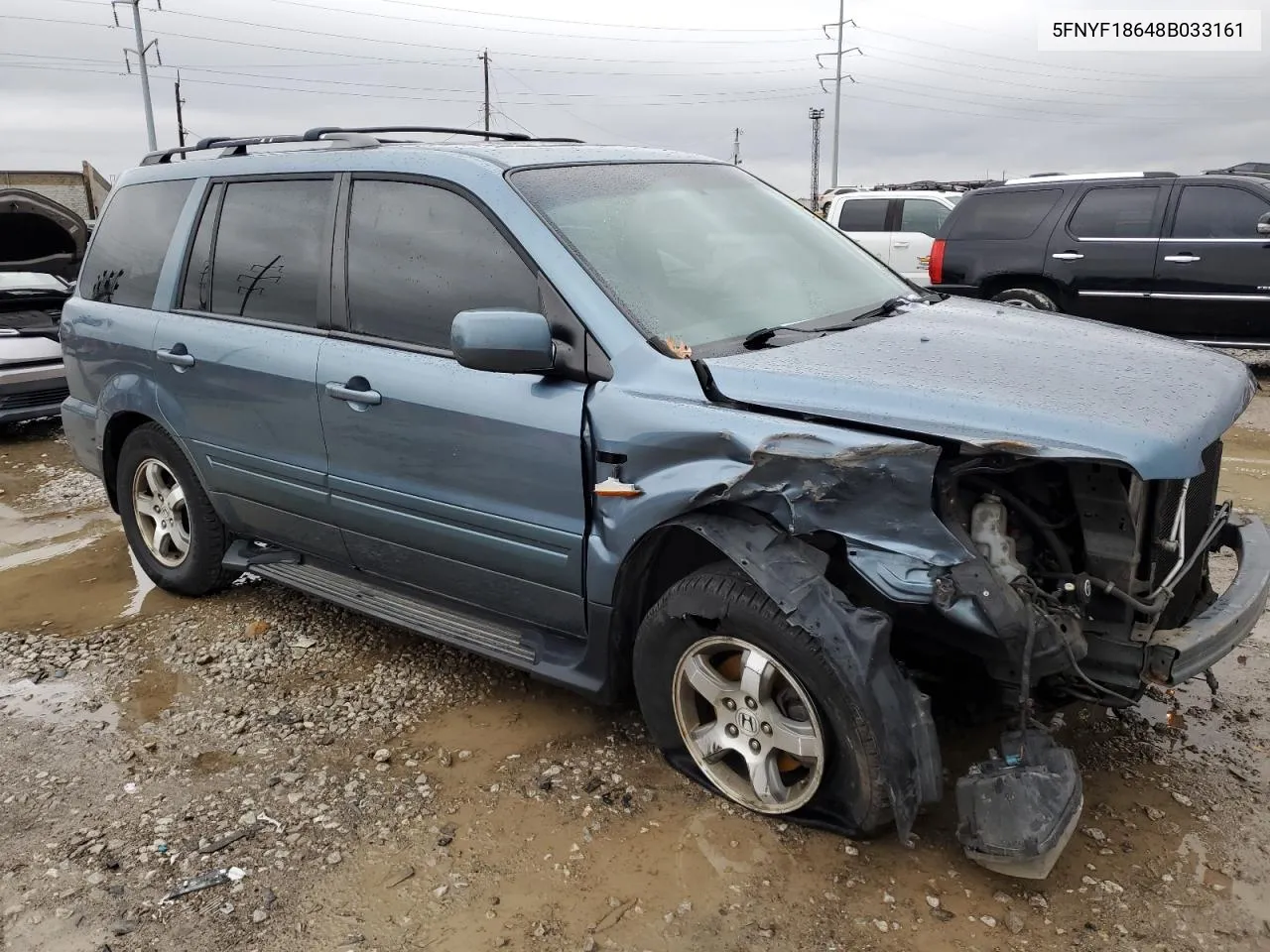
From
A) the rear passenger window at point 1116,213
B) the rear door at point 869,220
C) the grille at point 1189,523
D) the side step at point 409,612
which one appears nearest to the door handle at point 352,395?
the side step at point 409,612

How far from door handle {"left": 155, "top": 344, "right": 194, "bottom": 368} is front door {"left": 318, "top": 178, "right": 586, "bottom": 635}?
0.87 m

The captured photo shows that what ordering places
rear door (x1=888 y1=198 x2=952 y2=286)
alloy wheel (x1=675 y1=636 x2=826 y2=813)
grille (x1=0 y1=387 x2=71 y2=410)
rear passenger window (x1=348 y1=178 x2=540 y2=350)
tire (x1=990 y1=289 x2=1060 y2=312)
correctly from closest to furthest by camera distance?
alloy wheel (x1=675 y1=636 x2=826 y2=813), rear passenger window (x1=348 y1=178 x2=540 y2=350), grille (x1=0 y1=387 x2=71 y2=410), tire (x1=990 y1=289 x2=1060 y2=312), rear door (x1=888 y1=198 x2=952 y2=286)

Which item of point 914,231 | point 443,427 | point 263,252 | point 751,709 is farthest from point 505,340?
point 914,231

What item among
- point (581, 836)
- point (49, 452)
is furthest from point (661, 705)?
point (49, 452)

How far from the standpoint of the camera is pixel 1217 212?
8844mm

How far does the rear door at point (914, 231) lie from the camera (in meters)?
12.6

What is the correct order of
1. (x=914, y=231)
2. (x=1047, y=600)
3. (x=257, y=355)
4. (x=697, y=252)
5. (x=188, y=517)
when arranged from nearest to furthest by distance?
(x=1047, y=600) < (x=697, y=252) < (x=257, y=355) < (x=188, y=517) < (x=914, y=231)

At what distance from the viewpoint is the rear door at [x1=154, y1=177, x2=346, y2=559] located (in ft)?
12.2

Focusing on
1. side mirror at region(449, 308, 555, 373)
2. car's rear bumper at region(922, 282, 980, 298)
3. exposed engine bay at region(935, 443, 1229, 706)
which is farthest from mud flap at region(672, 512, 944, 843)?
car's rear bumper at region(922, 282, 980, 298)

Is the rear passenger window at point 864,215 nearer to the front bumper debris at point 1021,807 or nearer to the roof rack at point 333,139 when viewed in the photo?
the roof rack at point 333,139

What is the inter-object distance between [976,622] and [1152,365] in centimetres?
102

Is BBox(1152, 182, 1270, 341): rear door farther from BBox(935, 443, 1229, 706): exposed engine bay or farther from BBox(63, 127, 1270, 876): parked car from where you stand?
BBox(935, 443, 1229, 706): exposed engine bay

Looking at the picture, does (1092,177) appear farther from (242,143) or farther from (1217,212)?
(242,143)

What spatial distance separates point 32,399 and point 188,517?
190 inches
